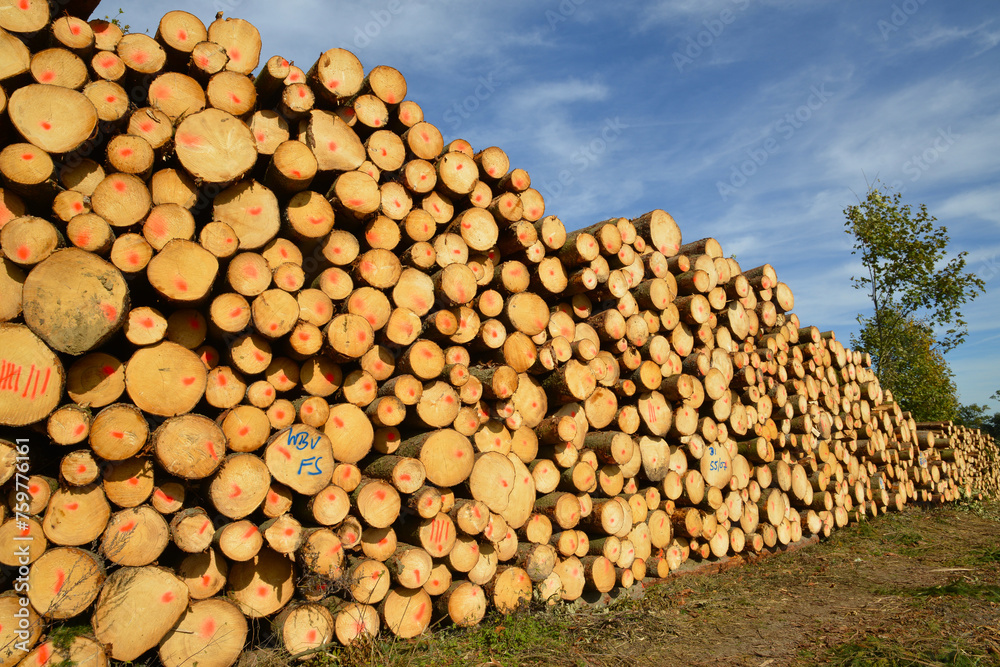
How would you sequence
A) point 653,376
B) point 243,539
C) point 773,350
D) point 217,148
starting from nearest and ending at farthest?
point 243,539
point 217,148
point 653,376
point 773,350

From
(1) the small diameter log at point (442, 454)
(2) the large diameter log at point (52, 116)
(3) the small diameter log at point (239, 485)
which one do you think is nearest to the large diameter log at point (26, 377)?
(3) the small diameter log at point (239, 485)

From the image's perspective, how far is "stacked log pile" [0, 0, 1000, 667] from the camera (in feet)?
9.21

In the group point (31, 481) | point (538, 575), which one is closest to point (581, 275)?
point (538, 575)

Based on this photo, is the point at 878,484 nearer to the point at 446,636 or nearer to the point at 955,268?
the point at 446,636

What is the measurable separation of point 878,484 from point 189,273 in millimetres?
9565

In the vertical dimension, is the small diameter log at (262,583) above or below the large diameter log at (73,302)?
below

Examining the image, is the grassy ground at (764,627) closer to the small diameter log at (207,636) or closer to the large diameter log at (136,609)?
the small diameter log at (207,636)

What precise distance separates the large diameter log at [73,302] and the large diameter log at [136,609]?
3.81 ft

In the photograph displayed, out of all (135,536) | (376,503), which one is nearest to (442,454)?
(376,503)

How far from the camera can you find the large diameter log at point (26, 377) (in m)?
2.62

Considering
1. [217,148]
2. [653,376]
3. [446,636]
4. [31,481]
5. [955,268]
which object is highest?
[955,268]

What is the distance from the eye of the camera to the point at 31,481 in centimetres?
274

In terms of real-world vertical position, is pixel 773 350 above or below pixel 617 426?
above

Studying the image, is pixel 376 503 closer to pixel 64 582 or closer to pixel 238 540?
pixel 238 540
